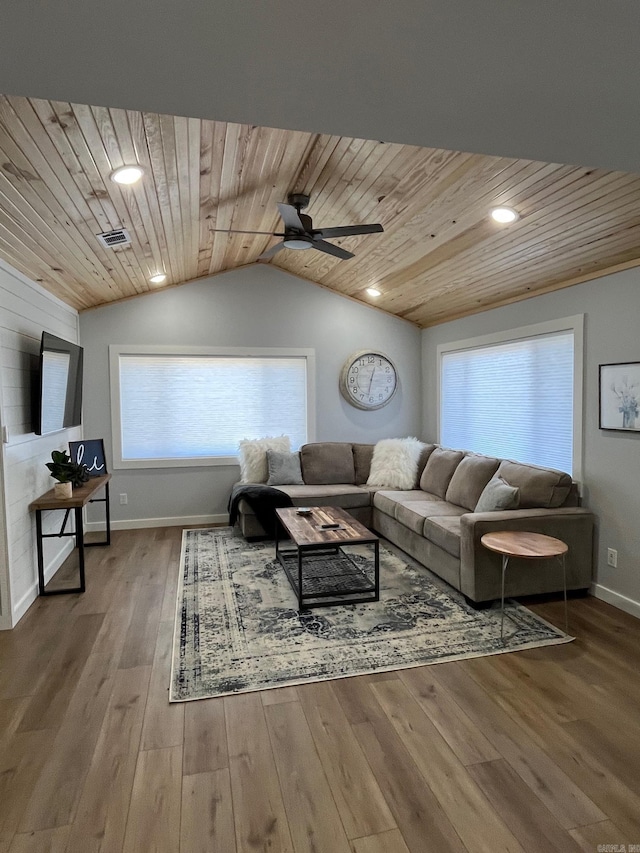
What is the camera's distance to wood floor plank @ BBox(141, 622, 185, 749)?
2222 mm

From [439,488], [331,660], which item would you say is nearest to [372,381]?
[439,488]

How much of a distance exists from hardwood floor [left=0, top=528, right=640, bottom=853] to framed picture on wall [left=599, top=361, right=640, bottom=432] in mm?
1361

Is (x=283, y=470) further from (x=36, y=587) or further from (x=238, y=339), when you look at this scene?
(x=36, y=587)

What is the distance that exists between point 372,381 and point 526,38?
521 cm

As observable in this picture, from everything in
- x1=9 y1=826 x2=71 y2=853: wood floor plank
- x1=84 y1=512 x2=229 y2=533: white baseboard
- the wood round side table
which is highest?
the wood round side table

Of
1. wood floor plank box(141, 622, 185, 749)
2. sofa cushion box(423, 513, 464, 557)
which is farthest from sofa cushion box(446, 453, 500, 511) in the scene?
wood floor plank box(141, 622, 185, 749)

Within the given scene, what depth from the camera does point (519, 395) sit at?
15.4 ft

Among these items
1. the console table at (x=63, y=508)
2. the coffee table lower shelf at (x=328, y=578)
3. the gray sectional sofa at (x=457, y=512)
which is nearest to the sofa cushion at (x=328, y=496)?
the gray sectional sofa at (x=457, y=512)

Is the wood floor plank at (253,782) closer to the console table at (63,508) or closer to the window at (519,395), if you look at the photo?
the console table at (63,508)

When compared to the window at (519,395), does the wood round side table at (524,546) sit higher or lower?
lower

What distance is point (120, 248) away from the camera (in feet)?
12.4

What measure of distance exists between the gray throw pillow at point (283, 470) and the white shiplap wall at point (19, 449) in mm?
2145

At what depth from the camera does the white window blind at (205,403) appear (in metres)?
5.72

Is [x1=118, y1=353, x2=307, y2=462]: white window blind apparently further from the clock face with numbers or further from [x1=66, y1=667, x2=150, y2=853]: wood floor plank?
[x1=66, y1=667, x2=150, y2=853]: wood floor plank
